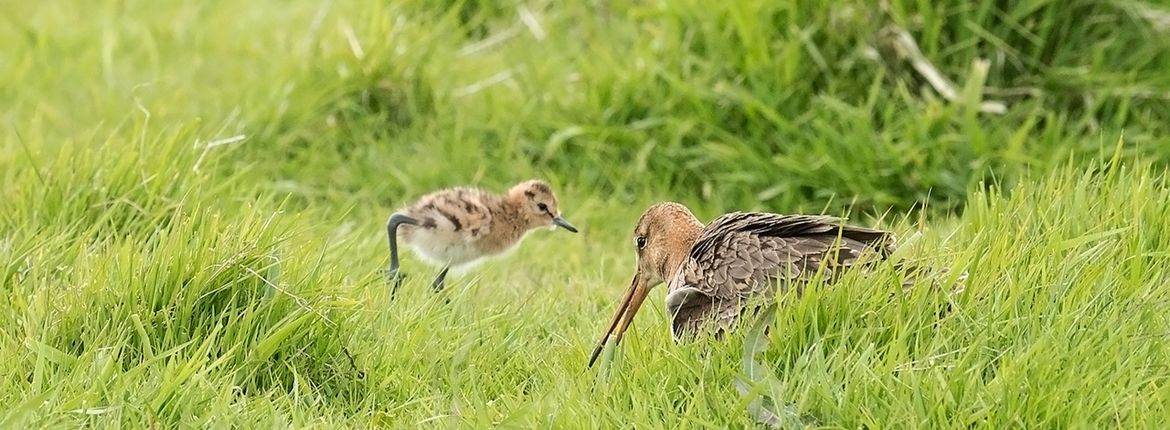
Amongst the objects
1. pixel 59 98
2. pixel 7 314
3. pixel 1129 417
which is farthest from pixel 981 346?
pixel 59 98

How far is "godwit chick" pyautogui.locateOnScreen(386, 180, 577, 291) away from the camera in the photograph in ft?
20.5

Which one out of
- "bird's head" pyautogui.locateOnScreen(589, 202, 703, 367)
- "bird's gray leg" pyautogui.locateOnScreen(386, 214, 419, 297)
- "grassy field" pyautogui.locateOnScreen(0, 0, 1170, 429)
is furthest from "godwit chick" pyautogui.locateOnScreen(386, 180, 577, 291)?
"bird's head" pyautogui.locateOnScreen(589, 202, 703, 367)

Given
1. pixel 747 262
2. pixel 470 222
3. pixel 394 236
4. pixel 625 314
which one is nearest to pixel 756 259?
pixel 747 262

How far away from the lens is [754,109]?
7.57 m

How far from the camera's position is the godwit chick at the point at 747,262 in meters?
4.45

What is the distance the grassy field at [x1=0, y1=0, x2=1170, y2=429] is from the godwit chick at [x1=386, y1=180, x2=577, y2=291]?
167 mm

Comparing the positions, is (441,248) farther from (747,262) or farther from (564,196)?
(747,262)

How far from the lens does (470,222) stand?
636cm

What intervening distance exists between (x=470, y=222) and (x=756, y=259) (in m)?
2.03

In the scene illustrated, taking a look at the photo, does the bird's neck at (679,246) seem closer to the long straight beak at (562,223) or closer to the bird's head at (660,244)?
the bird's head at (660,244)

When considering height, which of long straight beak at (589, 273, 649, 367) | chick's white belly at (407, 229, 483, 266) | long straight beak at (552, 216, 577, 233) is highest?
long straight beak at (589, 273, 649, 367)

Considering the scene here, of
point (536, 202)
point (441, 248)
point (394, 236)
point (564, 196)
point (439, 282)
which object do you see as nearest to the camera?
point (439, 282)

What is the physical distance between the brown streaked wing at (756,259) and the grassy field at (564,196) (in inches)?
6.5

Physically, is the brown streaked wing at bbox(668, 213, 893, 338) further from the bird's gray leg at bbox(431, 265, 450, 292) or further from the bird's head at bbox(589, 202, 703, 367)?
the bird's gray leg at bbox(431, 265, 450, 292)
